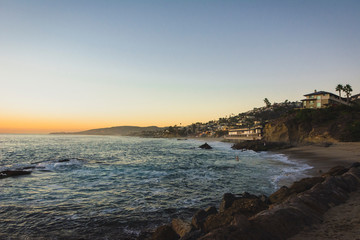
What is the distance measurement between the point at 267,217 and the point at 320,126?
5675 centimetres

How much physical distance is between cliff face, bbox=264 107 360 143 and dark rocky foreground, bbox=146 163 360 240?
43.1 metres

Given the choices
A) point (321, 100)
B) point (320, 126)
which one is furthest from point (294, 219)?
point (321, 100)

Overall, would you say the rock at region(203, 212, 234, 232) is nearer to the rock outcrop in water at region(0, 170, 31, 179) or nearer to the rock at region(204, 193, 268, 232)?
the rock at region(204, 193, 268, 232)

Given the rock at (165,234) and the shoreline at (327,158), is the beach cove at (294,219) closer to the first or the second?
the rock at (165,234)

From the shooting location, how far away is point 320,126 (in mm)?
52094

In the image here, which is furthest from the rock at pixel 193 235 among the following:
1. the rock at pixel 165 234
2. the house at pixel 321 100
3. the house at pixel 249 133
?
the house at pixel 249 133

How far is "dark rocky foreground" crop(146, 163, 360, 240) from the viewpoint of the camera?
5.48 m

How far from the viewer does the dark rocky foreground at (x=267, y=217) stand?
5477 mm

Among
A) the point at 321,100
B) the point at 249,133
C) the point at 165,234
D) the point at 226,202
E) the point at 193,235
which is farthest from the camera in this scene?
the point at 249,133

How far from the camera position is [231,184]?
18.0 m

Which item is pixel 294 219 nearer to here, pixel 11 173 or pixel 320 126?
pixel 11 173

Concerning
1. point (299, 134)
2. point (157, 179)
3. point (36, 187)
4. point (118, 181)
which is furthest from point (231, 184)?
point (299, 134)

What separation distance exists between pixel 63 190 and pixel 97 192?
10.1 feet

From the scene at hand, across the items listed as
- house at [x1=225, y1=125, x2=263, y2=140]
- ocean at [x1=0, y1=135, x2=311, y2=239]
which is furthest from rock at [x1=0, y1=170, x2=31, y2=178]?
house at [x1=225, y1=125, x2=263, y2=140]
